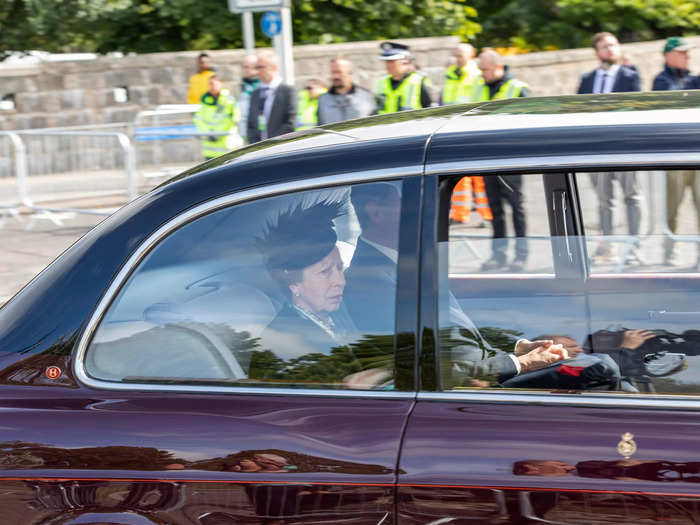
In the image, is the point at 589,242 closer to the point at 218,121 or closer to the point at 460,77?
the point at 460,77

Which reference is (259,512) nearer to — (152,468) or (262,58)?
(152,468)

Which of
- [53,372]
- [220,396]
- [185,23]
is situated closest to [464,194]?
[220,396]

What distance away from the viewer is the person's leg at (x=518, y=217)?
2.78 meters

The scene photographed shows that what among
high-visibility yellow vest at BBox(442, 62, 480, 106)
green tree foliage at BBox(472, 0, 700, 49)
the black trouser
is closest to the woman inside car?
the black trouser

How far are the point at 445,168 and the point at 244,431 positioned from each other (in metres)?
0.73

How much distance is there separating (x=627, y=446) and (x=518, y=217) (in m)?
1.17

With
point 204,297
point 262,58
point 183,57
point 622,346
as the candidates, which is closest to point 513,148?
point 622,346

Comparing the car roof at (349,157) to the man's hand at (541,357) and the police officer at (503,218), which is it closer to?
the police officer at (503,218)

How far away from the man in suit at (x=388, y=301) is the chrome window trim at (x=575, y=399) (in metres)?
0.06

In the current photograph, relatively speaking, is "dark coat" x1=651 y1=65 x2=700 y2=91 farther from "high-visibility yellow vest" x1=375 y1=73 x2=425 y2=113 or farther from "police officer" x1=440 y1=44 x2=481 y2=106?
"police officer" x1=440 y1=44 x2=481 y2=106

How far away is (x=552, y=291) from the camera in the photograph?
115 inches

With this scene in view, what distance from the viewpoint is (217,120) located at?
11.5 meters

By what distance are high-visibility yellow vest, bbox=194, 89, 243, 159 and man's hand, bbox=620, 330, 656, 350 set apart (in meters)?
8.87

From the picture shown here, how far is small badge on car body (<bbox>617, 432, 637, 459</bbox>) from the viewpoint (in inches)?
85.9
